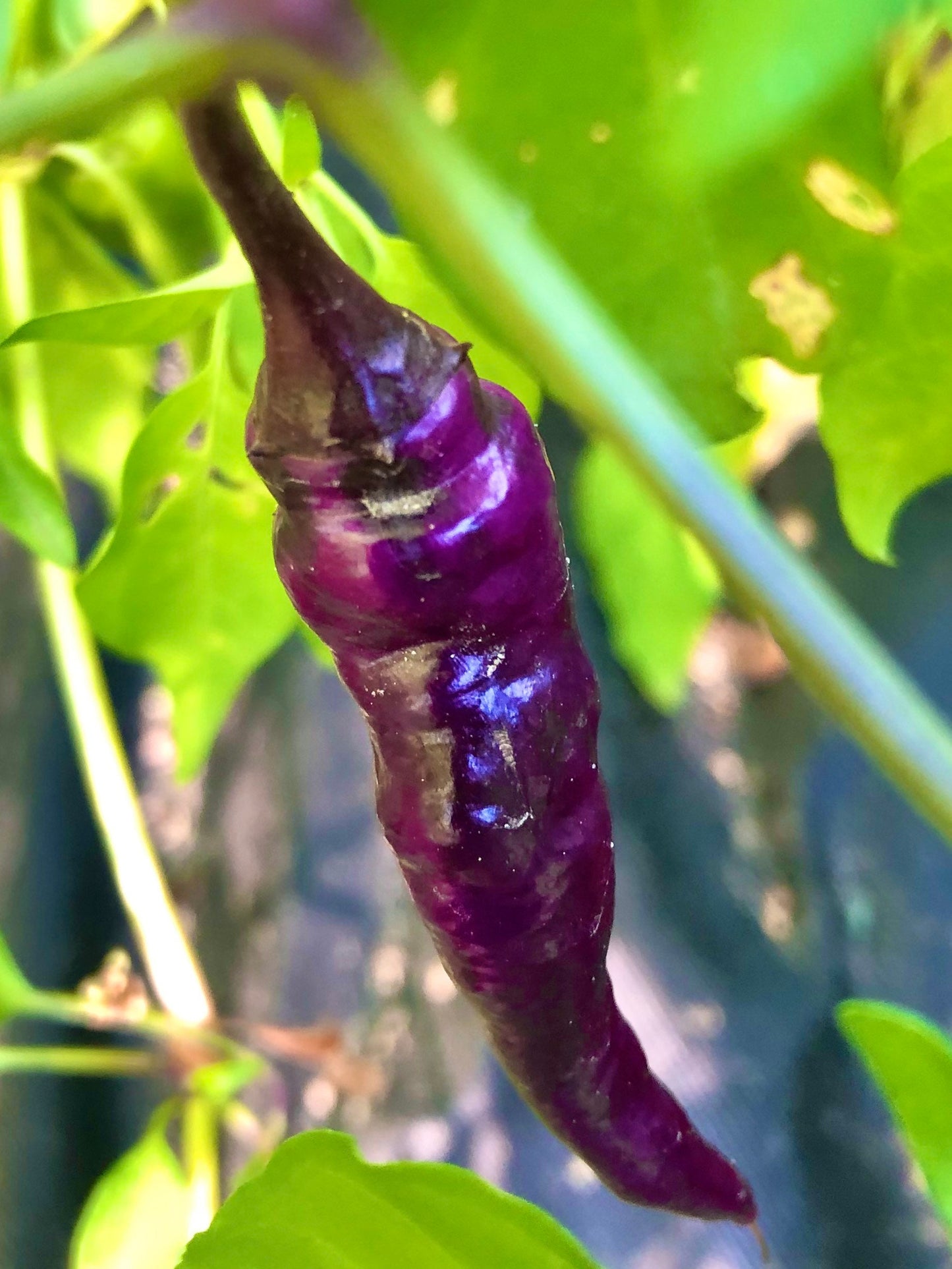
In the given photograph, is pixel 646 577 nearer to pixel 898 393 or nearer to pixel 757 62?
pixel 898 393

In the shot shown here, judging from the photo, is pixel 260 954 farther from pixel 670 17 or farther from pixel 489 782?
pixel 670 17

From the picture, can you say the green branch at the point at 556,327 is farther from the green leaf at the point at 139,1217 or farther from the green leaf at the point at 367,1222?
the green leaf at the point at 139,1217

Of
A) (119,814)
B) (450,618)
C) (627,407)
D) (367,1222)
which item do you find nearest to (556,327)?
(627,407)

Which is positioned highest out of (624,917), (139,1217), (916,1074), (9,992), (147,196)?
(147,196)

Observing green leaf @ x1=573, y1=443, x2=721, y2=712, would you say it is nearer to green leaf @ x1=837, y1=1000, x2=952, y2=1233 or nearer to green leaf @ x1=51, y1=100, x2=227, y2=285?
green leaf @ x1=51, y1=100, x2=227, y2=285

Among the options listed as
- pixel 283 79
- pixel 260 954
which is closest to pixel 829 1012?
pixel 260 954
